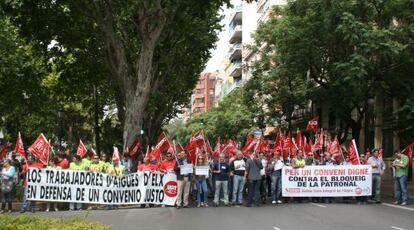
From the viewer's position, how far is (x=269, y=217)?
15.5 meters

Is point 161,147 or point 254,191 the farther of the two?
point 161,147

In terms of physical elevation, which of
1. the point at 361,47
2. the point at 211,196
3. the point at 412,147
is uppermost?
the point at 361,47

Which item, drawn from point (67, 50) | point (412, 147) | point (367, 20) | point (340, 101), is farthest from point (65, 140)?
point (412, 147)

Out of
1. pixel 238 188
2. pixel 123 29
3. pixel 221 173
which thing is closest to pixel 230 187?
pixel 238 188

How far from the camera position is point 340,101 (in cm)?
2903

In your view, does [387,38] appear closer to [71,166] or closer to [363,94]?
[363,94]

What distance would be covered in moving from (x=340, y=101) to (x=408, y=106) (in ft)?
19.0

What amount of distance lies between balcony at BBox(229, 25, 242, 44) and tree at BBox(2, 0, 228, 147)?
64.0m

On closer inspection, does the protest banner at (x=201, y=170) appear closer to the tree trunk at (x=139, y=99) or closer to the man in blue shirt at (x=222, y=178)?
the man in blue shirt at (x=222, y=178)

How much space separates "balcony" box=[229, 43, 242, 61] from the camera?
90.6 m

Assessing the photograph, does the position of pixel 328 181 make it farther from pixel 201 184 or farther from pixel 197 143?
pixel 197 143

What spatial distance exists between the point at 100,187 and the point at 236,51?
73841mm

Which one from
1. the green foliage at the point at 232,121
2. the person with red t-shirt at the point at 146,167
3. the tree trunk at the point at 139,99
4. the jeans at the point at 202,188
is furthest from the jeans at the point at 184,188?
the green foliage at the point at 232,121

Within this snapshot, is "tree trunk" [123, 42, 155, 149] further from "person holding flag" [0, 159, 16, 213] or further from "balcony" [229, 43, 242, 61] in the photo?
"balcony" [229, 43, 242, 61]
